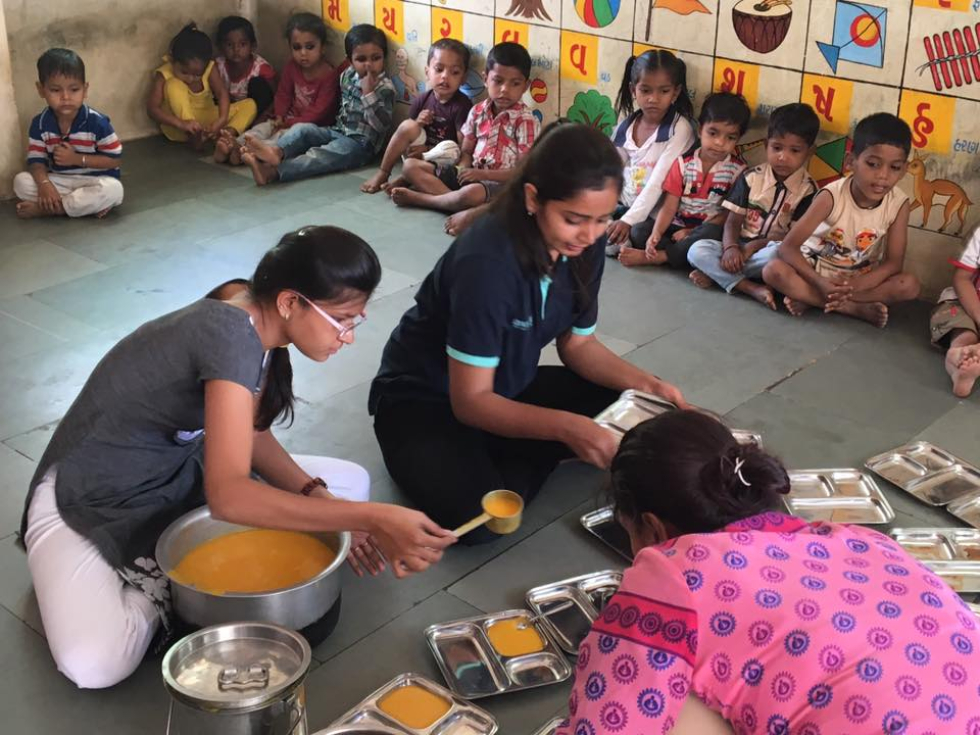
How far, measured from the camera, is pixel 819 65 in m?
4.00

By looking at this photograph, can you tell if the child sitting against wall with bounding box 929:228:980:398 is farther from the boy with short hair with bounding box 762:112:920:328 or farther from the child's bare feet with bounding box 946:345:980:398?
the boy with short hair with bounding box 762:112:920:328

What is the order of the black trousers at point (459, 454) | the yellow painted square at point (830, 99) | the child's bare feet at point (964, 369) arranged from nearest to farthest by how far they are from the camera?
the black trousers at point (459, 454), the child's bare feet at point (964, 369), the yellow painted square at point (830, 99)

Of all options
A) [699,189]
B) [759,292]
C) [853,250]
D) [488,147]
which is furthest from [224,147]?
[853,250]

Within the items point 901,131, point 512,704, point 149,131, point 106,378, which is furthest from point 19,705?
point 149,131

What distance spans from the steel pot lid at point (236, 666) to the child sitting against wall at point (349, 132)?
378 centimetres

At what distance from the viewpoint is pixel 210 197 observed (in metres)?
5.02

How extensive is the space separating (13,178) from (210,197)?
2.89 ft

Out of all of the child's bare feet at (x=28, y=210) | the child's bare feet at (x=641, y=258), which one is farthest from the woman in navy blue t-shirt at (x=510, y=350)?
the child's bare feet at (x=28, y=210)

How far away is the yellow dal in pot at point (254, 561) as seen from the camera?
2066 mm

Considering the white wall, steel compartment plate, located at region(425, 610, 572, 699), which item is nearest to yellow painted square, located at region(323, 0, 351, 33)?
the white wall

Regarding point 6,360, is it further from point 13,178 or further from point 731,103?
point 731,103

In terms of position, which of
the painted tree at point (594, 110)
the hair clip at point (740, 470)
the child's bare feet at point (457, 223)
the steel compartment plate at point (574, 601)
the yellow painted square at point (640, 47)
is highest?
the yellow painted square at point (640, 47)

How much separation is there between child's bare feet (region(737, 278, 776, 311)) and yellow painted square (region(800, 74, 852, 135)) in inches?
25.9

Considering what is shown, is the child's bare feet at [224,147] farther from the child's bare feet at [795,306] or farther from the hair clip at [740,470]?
the hair clip at [740,470]
